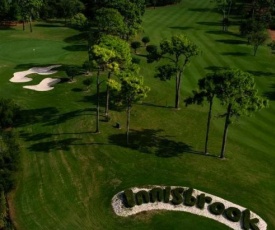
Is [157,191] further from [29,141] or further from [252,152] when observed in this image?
[29,141]

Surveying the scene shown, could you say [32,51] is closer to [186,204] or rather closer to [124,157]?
[124,157]

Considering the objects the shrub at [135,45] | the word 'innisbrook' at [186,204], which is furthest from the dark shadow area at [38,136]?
the shrub at [135,45]

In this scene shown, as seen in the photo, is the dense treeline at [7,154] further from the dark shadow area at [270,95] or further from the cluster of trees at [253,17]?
the cluster of trees at [253,17]

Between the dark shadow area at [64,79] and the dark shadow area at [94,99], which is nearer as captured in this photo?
the dark shadow area at [94,99]

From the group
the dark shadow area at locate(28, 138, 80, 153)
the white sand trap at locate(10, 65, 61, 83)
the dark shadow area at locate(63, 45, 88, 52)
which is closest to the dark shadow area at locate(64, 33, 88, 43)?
the dark shadow area at locate(63, 45, 88, 52)

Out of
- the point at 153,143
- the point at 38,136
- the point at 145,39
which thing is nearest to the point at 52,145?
the point at 38,136

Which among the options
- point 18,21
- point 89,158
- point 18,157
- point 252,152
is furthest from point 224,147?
point 18,21

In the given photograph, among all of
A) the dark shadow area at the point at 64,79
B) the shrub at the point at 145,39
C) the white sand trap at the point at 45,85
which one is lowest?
the white sand trap at the point at 45,85

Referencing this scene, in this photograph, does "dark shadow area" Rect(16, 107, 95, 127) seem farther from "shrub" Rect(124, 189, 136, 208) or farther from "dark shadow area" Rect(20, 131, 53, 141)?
"shrub" Rect(124, 189, 136, 208)
